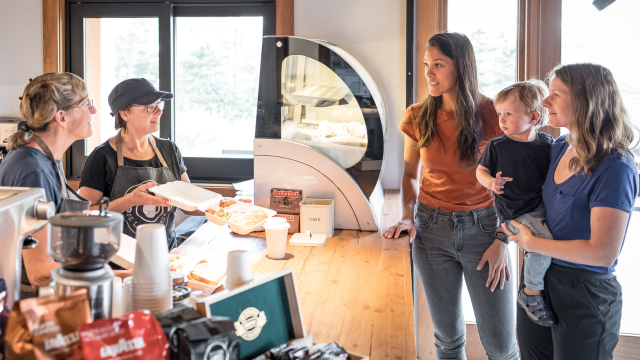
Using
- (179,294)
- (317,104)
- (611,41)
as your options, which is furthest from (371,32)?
(179,294)

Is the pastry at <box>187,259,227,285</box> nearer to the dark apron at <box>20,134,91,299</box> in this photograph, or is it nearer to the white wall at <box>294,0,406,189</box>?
the dark apron at <box>20,134,91,299</box>

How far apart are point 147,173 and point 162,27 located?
163cm

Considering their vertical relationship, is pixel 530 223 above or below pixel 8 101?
below

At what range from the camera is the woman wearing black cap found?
6.81 feet

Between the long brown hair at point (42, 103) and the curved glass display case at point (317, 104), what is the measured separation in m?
0.81

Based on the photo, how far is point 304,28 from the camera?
298cm

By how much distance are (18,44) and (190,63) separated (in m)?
1.15

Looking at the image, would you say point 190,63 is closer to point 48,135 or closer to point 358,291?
point 48,135

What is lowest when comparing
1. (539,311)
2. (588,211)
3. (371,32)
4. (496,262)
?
(539,311)

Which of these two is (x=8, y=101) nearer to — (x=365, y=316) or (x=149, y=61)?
(x=149, y=61)

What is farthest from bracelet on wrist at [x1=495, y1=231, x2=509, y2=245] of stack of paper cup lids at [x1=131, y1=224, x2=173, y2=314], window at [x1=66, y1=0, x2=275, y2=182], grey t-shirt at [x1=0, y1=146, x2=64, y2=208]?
window at [x1=66, y1=0, x2=275, y2=182]

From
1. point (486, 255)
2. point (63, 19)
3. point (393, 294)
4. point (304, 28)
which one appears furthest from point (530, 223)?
point (63, 19)

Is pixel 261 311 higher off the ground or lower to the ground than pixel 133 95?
lower

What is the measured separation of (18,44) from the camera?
11.0ft
